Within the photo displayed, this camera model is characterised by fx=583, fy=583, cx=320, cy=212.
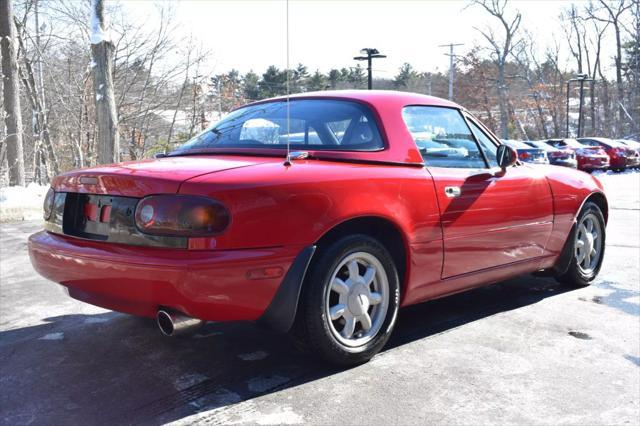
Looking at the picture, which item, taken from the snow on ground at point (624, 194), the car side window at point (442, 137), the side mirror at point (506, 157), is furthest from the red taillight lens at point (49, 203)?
the snow on ground at point (624, 194)

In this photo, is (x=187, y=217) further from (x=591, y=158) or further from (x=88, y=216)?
(x=591, y=158)

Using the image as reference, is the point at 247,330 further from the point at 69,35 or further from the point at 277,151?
the point at 69,35

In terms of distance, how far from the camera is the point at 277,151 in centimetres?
326

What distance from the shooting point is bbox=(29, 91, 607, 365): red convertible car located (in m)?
2.60

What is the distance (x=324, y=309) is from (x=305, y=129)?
113cm

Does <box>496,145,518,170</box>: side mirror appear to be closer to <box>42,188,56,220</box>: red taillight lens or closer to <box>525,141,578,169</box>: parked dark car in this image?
<box>42,188,56,220</box>: red taillight lens

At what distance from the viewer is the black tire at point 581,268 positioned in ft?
15.4

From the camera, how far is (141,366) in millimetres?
3074

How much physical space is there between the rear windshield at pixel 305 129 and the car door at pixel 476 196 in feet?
1.29

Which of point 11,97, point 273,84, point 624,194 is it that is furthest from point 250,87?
point 624,194

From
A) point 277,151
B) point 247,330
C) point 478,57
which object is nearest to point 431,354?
point 247,330

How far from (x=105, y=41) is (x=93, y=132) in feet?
28.6

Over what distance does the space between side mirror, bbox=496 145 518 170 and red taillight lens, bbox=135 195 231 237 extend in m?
2.21

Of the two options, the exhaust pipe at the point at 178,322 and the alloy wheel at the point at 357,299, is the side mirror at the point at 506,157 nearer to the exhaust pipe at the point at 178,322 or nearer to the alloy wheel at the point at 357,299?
the alloy wheel at the point at 357,299
